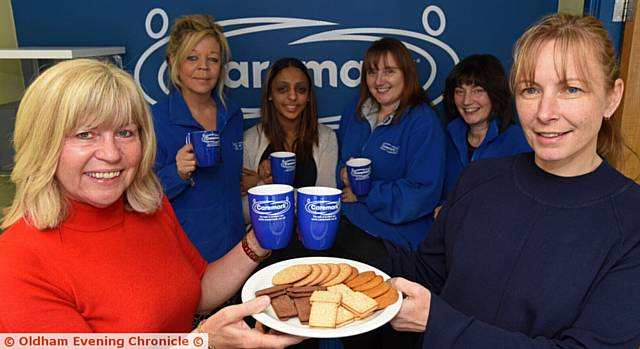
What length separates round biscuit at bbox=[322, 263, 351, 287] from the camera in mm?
1235

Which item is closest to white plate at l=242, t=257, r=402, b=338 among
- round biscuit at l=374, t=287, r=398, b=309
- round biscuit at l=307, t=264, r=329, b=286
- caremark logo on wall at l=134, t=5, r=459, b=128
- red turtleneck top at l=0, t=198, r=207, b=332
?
round biscuit at l=374, t=287, r=398, b=309

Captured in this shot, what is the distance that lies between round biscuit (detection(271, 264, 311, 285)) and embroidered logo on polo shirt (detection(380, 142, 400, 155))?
4.31ft

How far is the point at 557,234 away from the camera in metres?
1.15

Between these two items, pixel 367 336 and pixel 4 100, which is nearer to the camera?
pixel 367 336

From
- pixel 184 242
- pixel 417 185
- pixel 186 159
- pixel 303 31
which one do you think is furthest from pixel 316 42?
pixel 184 242

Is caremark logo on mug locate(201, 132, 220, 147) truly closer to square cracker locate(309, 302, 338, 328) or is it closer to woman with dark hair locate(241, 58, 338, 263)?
woman with dark hair locate(241, 58, 338, 263)

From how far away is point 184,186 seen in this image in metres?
2.29

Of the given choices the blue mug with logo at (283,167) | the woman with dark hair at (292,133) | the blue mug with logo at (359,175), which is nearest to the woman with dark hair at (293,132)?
the woman with dark hair at (292,133)

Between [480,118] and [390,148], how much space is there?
1.55 feet

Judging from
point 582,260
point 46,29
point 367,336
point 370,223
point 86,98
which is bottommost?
point 367,336

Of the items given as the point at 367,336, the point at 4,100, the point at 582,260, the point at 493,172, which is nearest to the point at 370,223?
the point at 367,336

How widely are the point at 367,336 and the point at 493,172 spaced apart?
149 cm

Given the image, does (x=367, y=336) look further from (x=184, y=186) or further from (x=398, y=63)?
(x=398, y=63)

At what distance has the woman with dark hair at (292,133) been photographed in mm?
2801
